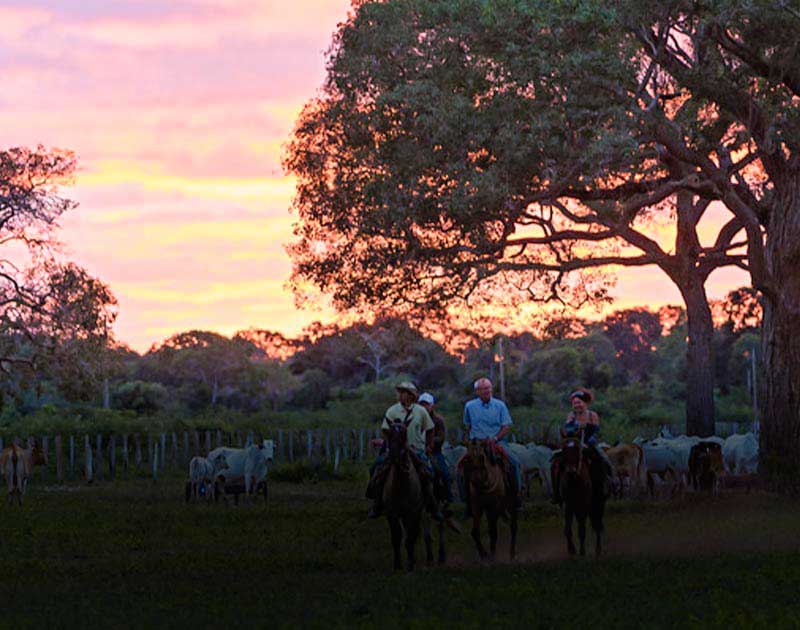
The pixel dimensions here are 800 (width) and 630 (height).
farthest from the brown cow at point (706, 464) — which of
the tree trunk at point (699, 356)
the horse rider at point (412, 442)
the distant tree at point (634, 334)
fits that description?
the distant tree at point (634, 334)

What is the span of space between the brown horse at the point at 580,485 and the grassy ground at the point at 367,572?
0.59m

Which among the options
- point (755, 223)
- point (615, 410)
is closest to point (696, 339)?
point (755, 223)

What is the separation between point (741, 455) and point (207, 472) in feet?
43.9

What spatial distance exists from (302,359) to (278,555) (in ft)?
332

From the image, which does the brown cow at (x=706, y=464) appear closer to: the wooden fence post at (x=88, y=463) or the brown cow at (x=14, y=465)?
the brown cow at (x=14, y=465)

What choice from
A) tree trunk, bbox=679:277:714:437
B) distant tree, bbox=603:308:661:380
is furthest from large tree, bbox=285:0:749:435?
distant tree, bbox=603:308:661:380

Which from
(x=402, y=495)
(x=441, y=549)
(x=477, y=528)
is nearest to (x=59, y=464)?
(x=441, y=549)

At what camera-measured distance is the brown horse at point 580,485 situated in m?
19.4

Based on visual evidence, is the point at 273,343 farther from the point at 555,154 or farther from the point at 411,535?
the point at 411,535

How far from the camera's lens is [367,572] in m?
18.4

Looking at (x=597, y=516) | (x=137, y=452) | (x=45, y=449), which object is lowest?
(x=597, y=516)

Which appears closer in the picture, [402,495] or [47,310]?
[402,495]

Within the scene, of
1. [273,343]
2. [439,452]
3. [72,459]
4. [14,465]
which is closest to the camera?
[439,452]

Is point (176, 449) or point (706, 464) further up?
point (176, 449)
